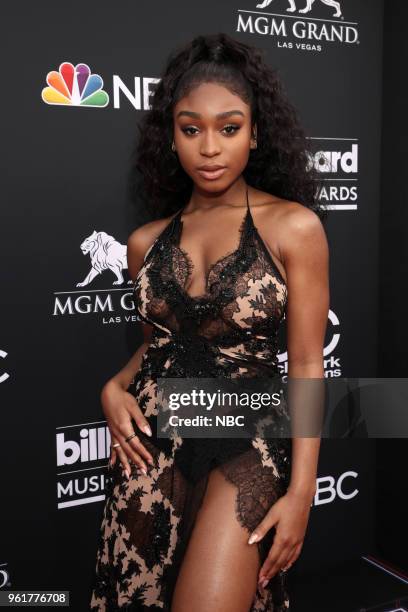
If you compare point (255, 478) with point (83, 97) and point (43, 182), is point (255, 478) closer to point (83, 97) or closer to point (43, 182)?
point (43, 182)

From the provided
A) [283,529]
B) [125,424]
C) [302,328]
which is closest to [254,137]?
[302,328]

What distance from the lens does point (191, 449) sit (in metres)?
1.80

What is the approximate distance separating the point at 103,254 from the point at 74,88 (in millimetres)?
571

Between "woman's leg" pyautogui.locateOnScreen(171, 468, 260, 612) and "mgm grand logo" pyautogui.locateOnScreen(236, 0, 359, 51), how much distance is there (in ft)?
5.95

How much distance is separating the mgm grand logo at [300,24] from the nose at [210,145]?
1.05 metres

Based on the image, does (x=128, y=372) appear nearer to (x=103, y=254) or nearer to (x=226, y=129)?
(x=103, y=254)

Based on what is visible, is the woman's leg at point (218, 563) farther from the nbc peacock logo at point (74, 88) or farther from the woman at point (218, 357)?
the nbc peacock logo at point (74, 88)

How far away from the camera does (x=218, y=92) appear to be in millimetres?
1881

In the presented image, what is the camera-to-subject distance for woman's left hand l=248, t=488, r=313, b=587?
1694 mm

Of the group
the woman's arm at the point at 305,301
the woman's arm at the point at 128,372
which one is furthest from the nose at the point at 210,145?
the woman's arm at the point at 128,372

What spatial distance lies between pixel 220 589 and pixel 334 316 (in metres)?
1.69

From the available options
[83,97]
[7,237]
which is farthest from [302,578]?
[83,97]

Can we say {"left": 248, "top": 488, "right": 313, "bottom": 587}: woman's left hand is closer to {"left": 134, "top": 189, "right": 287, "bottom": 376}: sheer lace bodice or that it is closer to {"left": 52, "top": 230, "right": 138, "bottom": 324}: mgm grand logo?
{"left": 134, "top": 189, "right": 287, "bottom": 376}: sheer lace bodice

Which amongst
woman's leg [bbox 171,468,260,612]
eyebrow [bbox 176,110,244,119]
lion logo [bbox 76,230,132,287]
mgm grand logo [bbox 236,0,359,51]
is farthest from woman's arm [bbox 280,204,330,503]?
mgm grand logo [bbox 236,0,359,51]
